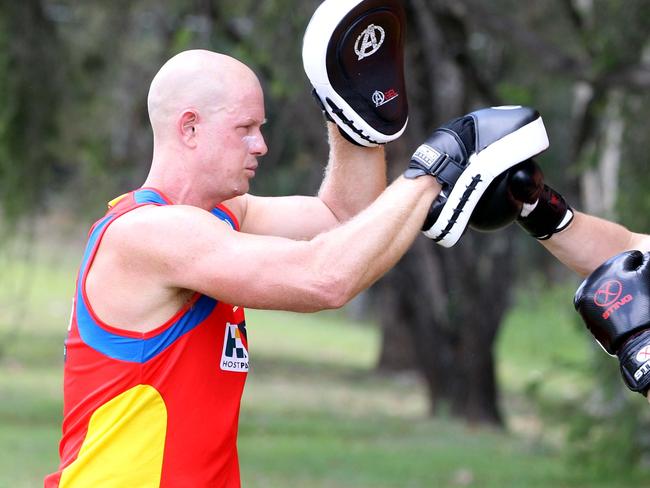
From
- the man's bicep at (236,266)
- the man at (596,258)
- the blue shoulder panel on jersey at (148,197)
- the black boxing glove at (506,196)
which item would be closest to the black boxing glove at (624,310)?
the man at (596,258)

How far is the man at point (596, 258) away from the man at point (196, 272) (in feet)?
0.54

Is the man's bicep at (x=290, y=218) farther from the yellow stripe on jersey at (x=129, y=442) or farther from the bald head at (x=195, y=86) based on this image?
the yellow stripe on jersey at (x=129, y=442)

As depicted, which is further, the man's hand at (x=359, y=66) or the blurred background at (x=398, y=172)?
the blurred background at (x=398, y=172)

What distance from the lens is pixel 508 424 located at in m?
15.1

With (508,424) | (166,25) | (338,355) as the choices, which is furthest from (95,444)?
(338,355)

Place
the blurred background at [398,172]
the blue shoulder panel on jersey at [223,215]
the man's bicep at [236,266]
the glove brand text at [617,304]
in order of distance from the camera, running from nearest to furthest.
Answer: the man's bicep at [236,266], the glove brand text at [617,304], the blue shoulder panel on jersey at [223,215], the blurred background at [398,172]

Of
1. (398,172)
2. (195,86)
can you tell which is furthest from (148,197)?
(398,172)

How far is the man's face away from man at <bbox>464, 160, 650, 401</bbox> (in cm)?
70

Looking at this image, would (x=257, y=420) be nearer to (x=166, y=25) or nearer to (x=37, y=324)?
(x=166, y=25)

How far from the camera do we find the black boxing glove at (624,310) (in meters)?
3.40

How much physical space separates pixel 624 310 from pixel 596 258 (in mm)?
614

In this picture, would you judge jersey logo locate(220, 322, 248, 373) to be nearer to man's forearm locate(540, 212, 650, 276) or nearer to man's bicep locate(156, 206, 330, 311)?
man's bicep locate(156, 206, 330, 311)

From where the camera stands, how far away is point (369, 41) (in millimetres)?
3656

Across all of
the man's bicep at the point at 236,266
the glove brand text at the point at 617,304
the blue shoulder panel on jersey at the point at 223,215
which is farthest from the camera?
the blue shoulder panel on jersey at the point at 223,215
